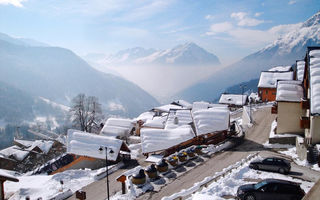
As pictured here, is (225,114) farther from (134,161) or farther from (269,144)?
(134,161)

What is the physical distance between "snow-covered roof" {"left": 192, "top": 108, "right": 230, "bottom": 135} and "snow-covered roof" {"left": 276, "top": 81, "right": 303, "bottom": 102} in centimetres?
951

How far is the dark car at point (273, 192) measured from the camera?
700 inches

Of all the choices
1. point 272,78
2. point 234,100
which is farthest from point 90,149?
point 272,78

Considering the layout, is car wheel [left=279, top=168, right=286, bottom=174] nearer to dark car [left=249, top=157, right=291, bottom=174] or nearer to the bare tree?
dark car [left=249, top=157, right=291, bottom=174]

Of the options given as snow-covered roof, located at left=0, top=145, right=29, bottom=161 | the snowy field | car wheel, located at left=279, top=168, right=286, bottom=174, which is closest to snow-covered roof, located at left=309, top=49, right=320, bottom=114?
car wheel, located at left=279, top=168, right=286, bottom=174

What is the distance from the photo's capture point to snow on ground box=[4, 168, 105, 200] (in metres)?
32.1

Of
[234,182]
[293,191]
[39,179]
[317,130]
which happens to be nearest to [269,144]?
[317,130]

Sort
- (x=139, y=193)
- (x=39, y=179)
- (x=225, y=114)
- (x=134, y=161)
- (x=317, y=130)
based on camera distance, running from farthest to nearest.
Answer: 1. (x=225, y=114)
2. (x=134, y=161)
3. (x=39, y=179)
4. (x=317, y=130)
5. (x=139, y=193)

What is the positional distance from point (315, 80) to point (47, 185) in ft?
118

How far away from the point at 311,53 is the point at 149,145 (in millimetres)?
25389

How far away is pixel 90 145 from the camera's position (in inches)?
1666

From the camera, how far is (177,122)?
53062 mm

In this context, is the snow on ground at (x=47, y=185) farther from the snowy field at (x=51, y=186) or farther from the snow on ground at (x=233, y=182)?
the snow on ground at (x=233, y=182)

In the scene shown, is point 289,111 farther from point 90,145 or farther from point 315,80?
point 90,145
